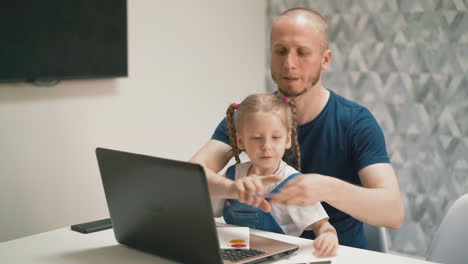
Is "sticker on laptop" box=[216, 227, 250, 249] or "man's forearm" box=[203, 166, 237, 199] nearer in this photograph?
"sticker on laptop" box=[216, 227, 250, 249]

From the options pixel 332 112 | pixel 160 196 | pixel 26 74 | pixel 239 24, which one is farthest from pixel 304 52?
pixel 239 24

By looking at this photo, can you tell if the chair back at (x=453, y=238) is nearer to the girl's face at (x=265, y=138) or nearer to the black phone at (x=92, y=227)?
the girl's face at (x=265, y=138)

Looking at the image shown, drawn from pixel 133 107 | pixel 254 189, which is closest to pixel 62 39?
pixel 133 107

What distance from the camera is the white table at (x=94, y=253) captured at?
1.55 m

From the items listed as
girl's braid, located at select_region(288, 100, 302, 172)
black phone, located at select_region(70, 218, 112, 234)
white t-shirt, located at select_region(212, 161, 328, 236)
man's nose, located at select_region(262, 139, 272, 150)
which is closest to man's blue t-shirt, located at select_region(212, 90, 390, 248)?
girl's braid, located at select_region(288, 100, 302, 172)

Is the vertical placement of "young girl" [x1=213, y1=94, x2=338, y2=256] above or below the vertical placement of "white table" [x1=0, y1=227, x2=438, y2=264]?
above

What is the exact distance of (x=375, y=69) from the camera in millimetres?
3479

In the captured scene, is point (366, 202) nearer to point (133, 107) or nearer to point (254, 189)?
point (254, 189)

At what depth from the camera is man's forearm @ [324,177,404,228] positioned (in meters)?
1.77

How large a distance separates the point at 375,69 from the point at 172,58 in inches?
46.5

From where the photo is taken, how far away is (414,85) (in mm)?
3379

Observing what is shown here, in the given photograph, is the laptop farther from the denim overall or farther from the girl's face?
the girl's face

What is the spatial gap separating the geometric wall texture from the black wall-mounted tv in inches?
55.1

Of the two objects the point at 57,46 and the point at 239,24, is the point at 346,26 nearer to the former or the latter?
the point at 239,24
